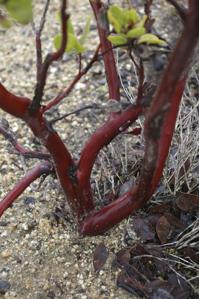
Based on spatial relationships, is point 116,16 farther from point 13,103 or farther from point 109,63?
point 109,63

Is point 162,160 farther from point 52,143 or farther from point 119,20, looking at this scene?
point 119,20

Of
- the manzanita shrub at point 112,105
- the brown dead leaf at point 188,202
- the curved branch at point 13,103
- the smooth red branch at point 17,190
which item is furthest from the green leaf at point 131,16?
the brown dead leaf at point 188,202

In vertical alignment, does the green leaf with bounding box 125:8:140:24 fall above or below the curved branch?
above

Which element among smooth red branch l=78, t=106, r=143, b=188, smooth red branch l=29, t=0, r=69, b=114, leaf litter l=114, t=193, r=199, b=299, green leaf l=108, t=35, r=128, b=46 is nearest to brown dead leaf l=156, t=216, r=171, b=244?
leaf litter l=114, t=193, r=199, b=299

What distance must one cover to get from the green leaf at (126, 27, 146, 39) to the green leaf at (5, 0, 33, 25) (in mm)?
A: 142

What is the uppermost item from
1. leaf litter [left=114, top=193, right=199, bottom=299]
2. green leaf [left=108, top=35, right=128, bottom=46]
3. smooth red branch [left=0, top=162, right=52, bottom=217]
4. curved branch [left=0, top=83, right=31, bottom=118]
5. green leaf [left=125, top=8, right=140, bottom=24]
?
green leaf [left=125, top=8, right=140, bottom=24]

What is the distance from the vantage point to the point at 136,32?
0.83 m

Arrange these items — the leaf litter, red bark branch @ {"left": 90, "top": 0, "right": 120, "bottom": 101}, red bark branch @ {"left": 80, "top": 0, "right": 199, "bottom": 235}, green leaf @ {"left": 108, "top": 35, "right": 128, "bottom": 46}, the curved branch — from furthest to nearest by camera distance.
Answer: the leaf litter < red bark branch @ {"left": 90, "top": 0, "right": 120, "bottom": 101} < the curved branch < green leaf @ {"left": 108, "top": 35, "right": 128, "bottom": 46} < red bark branch @ {"left": 80, "top": 0, "right": 199, "bottom": 235}

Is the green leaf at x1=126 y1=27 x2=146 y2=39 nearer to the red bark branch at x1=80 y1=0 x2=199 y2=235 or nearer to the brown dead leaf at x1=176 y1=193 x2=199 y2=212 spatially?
the red bark branch at x1=80 y1=0 x2=199 y2=235

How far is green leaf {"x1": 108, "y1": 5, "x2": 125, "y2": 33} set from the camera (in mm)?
833

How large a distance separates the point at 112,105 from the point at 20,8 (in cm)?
34

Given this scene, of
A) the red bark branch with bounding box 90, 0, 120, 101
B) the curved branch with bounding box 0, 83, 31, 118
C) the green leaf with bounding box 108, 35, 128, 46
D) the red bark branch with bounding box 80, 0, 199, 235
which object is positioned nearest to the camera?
the red bark branch with bounding box 80, 0, 199, 235

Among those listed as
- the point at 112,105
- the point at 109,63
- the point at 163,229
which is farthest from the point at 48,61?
the point at 163,229

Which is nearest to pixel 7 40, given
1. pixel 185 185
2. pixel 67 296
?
pixel 185 185
